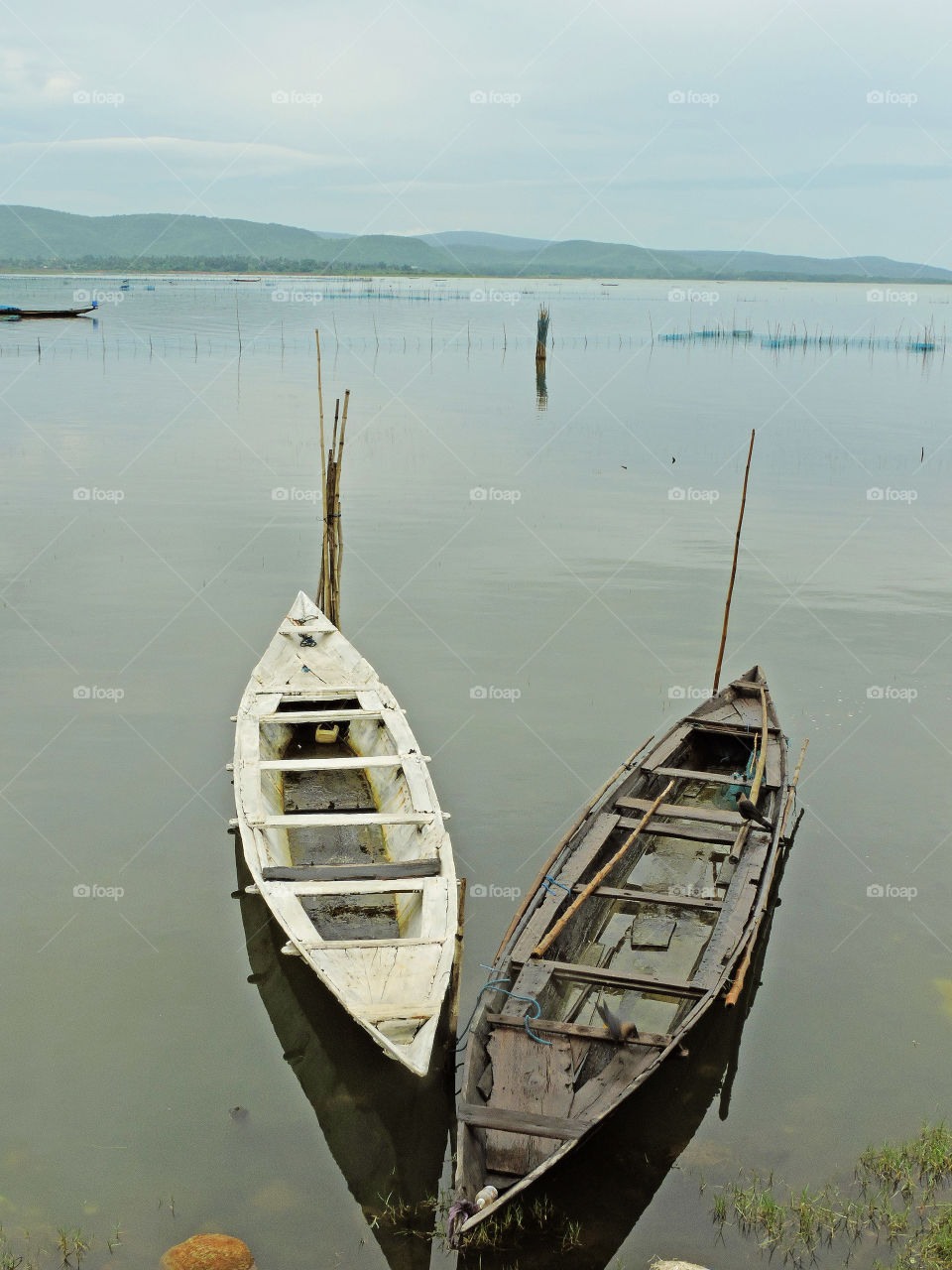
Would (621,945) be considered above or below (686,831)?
below

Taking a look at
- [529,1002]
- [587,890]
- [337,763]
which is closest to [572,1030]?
[529,1002]

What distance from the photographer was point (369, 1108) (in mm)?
6773

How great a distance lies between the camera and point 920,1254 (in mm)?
5785

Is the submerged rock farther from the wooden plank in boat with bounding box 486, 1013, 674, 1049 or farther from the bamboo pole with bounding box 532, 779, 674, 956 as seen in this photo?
the bamboo pole with bounding box 532, 779, 674, 956

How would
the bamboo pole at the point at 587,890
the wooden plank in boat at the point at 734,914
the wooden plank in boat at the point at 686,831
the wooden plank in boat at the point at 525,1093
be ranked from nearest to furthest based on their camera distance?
1. the wooden plank in boat at the point at 525,1093
2. the wooden plank in boat at the point at 734,914
3. the bamboo pole at the point at 587,890
4. the wooden plank in boat at the point at 686,831

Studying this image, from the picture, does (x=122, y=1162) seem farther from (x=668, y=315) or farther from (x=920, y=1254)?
(x=668, y=315)

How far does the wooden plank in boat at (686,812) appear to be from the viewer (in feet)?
30.2

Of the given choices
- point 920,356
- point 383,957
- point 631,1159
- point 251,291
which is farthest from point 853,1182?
point 251,291

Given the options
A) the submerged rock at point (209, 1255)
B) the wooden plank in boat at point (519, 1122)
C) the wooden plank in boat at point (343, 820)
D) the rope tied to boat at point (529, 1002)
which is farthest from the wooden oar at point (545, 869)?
the submerged rock at point (209, 1255)

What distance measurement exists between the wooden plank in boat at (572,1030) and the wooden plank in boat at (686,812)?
2.89 meters

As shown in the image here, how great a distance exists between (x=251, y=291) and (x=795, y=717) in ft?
311

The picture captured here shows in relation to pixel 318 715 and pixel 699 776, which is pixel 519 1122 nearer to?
pixel 699 776

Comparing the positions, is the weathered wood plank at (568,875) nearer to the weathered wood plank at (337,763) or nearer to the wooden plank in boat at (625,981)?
the wooden plank in boat at (625,981)

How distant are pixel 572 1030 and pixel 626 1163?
793 millimetres
